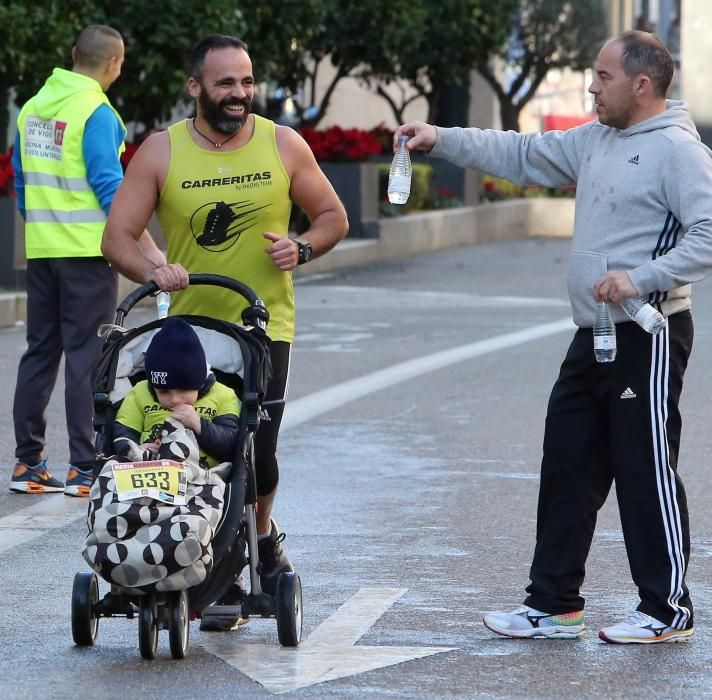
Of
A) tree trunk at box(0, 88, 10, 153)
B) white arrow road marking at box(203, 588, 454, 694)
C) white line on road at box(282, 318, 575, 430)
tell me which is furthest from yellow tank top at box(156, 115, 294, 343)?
tree trunk at box(0, 88, 10, 153)

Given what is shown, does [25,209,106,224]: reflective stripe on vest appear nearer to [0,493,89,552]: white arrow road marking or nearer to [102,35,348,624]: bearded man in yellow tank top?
[0,493,89,552]: white arrow road marking

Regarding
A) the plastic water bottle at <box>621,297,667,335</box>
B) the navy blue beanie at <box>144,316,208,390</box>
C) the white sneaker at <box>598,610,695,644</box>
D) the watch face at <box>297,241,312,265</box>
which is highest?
the watch face at <box>297,241,312,265</box>

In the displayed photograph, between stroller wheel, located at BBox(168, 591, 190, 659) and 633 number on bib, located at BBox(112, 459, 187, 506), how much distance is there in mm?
280

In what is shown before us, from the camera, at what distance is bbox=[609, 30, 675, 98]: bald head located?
578cm

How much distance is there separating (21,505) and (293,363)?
17.1ft

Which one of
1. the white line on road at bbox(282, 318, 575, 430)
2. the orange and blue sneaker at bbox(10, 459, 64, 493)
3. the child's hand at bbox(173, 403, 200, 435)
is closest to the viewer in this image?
the child's hand at bbox(173, 403, 200, 435)

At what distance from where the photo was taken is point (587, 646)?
5.82 meters

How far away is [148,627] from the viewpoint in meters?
5.38

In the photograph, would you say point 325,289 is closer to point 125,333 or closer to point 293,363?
point 293,363

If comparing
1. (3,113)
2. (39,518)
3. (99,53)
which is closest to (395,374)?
(99,53)

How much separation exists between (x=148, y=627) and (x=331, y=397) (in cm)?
652

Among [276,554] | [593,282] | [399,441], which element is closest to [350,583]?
[276,554]

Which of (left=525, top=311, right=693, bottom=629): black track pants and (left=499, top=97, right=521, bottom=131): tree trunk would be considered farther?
(left=499, top=97, right=521, bottom=131): tree trunk

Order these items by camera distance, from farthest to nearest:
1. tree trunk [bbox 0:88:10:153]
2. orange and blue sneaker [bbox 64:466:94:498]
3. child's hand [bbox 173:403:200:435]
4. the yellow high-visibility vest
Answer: tree trunk [bbox 0:88:10:153], the yellow high-visibility vest, orange and blue sneaker [bbox 64:466:94:498], child's hand [bbox 173:403:200:435]
